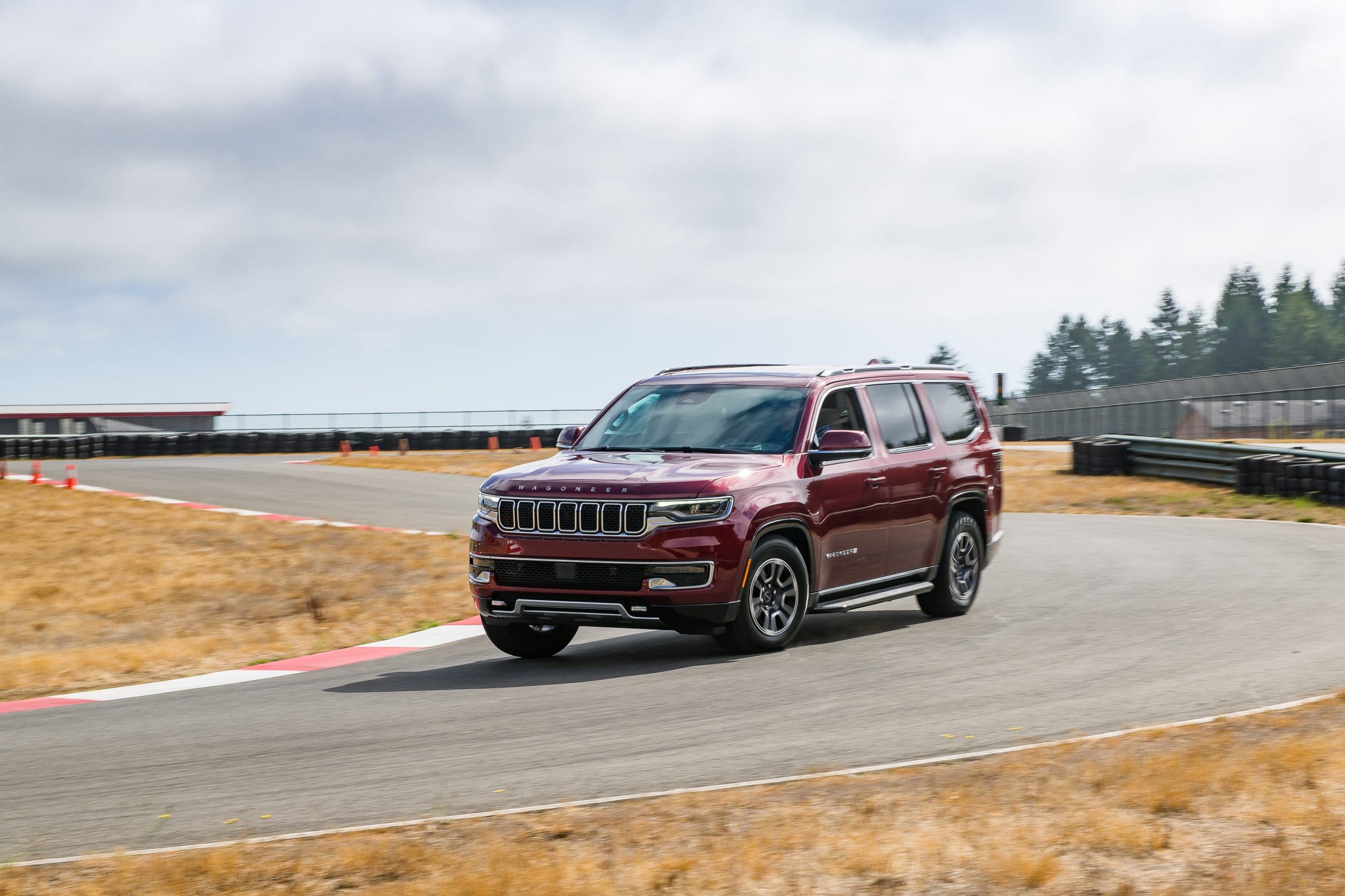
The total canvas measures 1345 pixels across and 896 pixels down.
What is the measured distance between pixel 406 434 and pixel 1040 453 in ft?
74.6

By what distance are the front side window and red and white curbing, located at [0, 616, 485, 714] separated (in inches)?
129

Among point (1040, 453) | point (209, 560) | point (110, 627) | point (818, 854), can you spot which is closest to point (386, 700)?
point (818, 854)

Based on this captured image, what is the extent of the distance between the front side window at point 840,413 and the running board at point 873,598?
1.13 m

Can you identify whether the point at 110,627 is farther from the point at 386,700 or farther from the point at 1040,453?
the point at 1040,453

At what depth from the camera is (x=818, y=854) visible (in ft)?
15.9

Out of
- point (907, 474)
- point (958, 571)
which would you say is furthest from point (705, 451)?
point (958, 571)

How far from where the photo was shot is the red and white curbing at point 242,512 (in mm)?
20000

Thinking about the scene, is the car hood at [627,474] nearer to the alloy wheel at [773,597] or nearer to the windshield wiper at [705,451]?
the windshield wiper at [705,451]

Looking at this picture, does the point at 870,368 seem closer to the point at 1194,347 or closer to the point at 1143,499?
the point at 1143,499

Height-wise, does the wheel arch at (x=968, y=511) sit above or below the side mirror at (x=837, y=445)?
below

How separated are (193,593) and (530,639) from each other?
6597 millimetres

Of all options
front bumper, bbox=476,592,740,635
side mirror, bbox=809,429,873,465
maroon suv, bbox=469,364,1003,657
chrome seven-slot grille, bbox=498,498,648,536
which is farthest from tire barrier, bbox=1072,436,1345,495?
chrome seven-slot grille, bbox=498,498,648,536

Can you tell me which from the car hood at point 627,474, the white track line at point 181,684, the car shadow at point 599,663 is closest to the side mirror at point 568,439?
the car hood at point 627,474

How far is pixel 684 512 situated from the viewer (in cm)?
883
